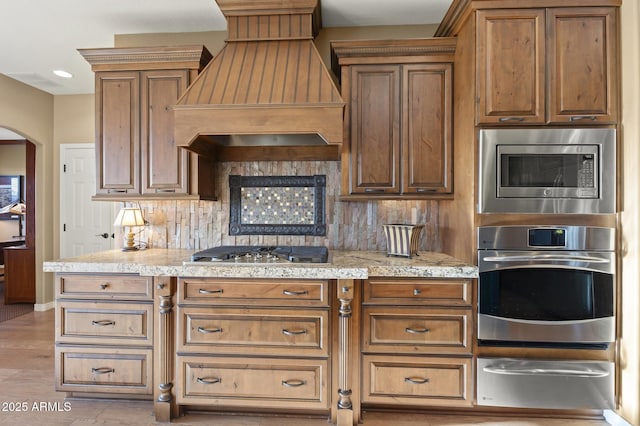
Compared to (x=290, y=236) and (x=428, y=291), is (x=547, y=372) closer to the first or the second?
(x=428, y=291)

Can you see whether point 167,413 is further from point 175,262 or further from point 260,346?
point 175,262

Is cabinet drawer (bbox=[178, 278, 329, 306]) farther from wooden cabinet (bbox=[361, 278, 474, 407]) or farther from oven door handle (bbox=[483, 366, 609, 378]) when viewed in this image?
oven door handle (bbox=[483, 366, 609, 378])

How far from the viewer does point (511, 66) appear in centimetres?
209

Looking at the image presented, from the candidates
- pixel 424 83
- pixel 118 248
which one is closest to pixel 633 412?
pixel 424 83

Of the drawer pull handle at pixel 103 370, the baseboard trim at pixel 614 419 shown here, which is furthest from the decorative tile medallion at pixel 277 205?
the baseboard trim at pixel 614 419

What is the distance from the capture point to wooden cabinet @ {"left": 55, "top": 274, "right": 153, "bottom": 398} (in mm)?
2205

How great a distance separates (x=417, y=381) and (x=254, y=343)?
42.2 inches

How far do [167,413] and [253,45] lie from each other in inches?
105

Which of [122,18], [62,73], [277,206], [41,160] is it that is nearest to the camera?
[122,18]

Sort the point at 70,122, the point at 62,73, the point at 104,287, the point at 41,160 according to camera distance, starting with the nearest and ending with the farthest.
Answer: the point at 104,287
the point at 62,73
the point at 41,160
the point at 70,122

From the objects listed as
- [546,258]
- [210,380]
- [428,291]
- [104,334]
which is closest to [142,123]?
[104,334]

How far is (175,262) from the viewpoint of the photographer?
2.30 metres

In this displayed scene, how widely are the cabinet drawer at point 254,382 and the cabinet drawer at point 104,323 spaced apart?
14.2 inches

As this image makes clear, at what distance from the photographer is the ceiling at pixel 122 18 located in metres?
2.60
